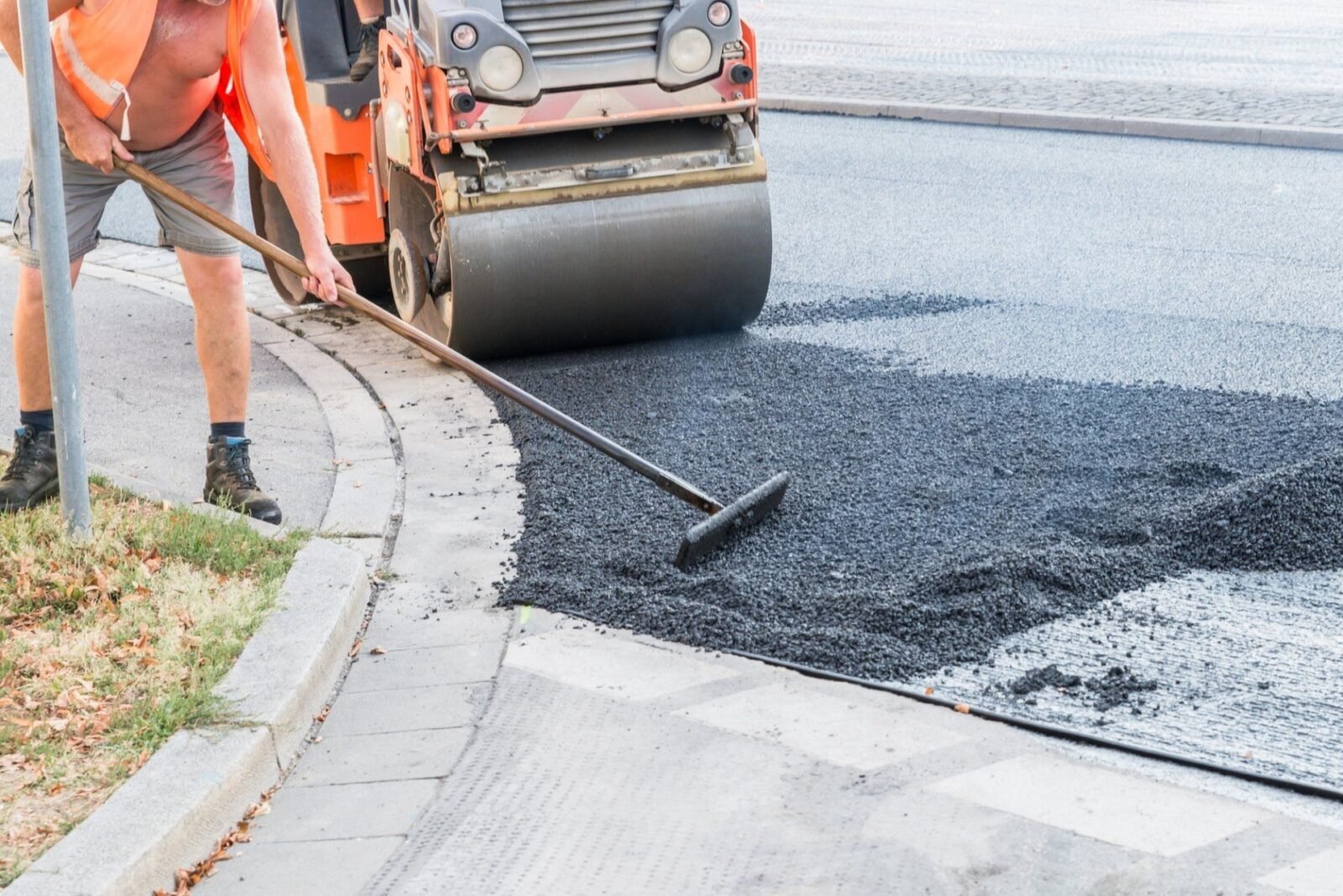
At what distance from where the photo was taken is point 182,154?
Result: 4434 millimetres

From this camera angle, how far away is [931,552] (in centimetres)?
419

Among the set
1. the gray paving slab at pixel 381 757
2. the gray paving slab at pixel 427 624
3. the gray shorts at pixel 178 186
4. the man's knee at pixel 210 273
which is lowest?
the gray paving slab at pixel 381 757

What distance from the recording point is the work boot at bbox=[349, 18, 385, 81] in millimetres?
6440

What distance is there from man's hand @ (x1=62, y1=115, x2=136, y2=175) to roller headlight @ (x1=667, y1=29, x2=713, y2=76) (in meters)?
2.29

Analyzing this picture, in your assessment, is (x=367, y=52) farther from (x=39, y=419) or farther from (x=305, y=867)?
(x=305, y=867)

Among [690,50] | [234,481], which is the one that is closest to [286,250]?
[690,50]

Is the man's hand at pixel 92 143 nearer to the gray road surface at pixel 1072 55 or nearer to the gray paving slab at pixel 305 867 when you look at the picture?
the gray paving slab at pixel 305 867

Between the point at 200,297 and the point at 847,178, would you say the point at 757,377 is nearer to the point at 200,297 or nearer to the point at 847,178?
the point at 200,297

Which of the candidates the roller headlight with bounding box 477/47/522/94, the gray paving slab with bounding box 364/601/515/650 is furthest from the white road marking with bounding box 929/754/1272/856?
the roller headlight with bounding box 477/47/522/94

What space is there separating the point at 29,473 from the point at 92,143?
918mm

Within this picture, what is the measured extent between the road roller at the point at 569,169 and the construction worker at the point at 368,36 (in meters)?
0.22

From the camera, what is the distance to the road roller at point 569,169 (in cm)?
570

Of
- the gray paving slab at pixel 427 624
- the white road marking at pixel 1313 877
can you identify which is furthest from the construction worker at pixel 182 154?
the white road marking at pixel 1313 877

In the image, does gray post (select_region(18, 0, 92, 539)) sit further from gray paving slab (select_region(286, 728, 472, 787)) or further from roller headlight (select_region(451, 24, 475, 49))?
roller headlight (select_region(451, 24, 475, 49))
